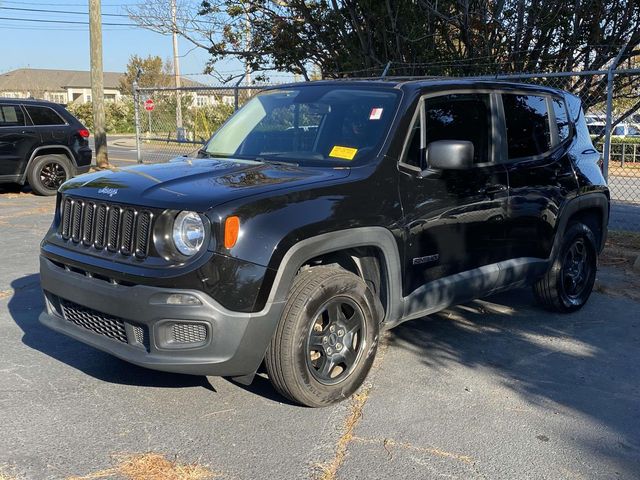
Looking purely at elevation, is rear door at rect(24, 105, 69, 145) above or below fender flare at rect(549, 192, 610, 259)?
above

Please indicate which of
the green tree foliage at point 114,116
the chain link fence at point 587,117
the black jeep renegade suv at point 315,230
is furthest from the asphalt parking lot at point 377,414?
the green tree foliage at point 114,116

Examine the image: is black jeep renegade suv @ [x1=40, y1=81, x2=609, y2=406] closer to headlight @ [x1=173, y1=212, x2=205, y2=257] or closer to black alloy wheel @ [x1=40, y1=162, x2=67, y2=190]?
headlight @ [x1=173, y1=212, x2=205, y2=257]

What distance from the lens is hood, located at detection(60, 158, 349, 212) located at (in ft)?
11.2

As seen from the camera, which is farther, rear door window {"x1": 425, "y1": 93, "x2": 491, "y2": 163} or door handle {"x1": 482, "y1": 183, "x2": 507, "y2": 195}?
door handle {"x1": 482, "y1": 183, "x2": 507, "y2": 195}

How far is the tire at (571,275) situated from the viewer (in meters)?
5.52

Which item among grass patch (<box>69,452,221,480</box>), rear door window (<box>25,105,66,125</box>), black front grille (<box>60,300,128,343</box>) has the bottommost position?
grass patch (<box>69,452,221,480</box>)

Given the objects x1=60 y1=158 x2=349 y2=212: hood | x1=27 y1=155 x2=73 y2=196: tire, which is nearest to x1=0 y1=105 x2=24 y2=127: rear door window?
x1=27 y1=155 x2=73 y2=196: tire

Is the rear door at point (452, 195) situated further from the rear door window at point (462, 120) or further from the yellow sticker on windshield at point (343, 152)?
the yellow sticker on windshield at point (343, 152)

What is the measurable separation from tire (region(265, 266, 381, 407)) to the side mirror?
969mm

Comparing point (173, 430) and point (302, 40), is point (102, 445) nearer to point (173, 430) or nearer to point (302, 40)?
point (173, 430)

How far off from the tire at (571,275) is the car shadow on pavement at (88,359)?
10.0ft

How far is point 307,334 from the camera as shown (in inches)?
141

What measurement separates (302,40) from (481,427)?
11.8 meters

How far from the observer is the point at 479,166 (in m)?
4.69
